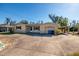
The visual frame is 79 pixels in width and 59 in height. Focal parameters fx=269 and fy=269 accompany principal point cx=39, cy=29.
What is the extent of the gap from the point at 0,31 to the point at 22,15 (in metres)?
0.56

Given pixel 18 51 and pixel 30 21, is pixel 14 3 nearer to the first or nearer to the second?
pixel 30 21

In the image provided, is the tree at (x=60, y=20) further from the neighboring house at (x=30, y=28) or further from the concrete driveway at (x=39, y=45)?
the concrete driveway at (x=39, y=45)

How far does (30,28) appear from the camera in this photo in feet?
18.1

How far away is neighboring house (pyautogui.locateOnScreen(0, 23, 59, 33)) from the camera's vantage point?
5445 mm

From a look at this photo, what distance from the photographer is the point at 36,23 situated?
5.45 meters

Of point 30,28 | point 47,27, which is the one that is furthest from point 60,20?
point 30,28

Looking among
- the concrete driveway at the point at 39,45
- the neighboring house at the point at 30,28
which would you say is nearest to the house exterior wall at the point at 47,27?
the neighboring house at the point at 30,28

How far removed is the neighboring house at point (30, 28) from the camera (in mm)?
5445

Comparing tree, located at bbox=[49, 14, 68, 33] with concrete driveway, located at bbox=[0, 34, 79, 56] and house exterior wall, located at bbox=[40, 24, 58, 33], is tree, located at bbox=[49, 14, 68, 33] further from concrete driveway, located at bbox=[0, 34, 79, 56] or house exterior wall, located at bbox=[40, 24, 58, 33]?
concrete driveway, located at bbox=[0, 34, 79, 56]

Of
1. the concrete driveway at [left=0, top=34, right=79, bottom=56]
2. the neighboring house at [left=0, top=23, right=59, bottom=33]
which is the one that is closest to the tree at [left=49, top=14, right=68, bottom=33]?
the neighboring house at [left=0, top=23, right=59, bottom=33]

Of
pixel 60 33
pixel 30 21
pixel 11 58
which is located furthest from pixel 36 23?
pixel 11 58

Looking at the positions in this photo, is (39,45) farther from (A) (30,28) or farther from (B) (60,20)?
(B) (60,20)

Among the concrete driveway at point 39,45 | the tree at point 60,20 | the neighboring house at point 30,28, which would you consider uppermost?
the tree at point 60,20

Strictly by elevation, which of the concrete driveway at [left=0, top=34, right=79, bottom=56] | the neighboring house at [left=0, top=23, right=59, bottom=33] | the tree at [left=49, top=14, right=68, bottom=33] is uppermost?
the tree at [left=49, top=14, right=68, bottom=33]
